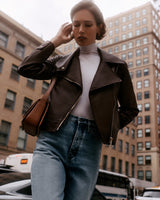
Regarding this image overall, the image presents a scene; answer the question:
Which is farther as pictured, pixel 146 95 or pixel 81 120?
pixel 146 95

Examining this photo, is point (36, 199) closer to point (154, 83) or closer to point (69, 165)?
point (69, 165)

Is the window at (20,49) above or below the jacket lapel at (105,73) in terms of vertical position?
above

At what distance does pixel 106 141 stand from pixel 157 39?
76387 millimetres

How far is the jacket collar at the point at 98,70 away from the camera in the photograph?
190cm

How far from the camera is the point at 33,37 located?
→ 30.1 meters

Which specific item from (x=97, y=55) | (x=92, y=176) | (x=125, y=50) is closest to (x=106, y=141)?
(x=92, y=176)

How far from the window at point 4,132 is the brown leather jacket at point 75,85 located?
2359 cm

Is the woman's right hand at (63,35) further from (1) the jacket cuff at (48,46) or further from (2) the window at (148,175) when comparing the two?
(2) the window at (148,175)

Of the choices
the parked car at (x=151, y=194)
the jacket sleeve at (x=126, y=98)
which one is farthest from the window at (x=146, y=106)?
the jacket sleeve at (x=126, y=98)

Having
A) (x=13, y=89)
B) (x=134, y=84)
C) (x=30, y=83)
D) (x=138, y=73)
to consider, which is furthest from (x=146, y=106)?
(x=13, y=89)

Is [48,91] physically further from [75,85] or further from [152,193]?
[152,193]

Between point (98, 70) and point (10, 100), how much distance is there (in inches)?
981

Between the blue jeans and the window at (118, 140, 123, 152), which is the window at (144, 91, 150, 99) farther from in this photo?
the blue jeans

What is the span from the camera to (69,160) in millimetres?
1710
